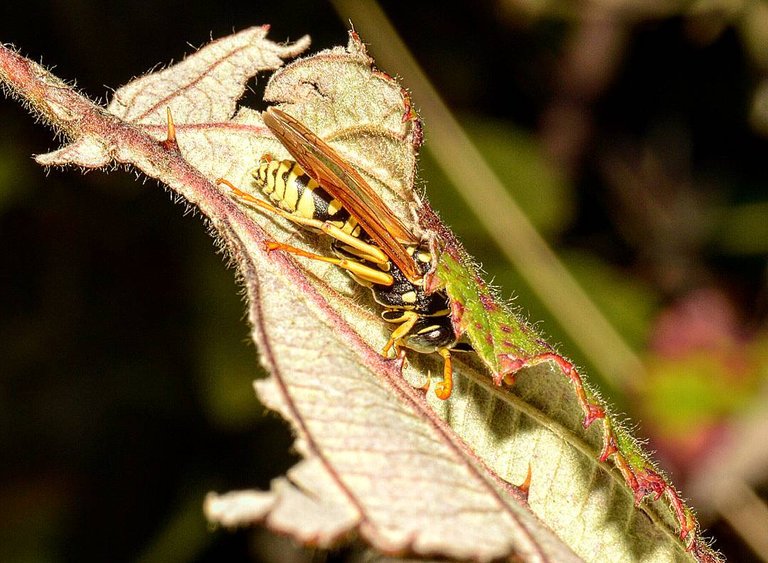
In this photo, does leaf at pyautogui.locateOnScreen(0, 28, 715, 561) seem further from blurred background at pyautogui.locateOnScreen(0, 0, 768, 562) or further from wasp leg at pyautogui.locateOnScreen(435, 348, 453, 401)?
blurred background at pyautogui.locateOnScreen(0, 0, 768, 562)

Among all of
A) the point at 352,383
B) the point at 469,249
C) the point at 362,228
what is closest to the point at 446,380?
the point at 352,383

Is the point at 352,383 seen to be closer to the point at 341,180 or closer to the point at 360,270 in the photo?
the point at 360,270

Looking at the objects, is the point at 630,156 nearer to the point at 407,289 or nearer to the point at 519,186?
the point at 519,186

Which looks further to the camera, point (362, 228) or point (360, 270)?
point (362, 228)

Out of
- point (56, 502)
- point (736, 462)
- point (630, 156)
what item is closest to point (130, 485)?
point (56, 502)

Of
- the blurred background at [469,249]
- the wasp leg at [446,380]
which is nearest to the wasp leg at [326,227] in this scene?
the wasp leg at [446,380]

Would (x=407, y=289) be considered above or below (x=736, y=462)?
above
